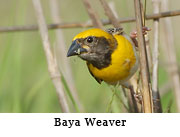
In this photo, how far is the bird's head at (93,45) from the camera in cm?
218

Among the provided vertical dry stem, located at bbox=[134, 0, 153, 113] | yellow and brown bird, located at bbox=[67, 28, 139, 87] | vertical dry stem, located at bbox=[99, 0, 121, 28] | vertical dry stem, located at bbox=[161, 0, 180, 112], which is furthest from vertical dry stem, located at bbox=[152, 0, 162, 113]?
vertical dry stem, located at bbox=[134, 0, 153, 113]

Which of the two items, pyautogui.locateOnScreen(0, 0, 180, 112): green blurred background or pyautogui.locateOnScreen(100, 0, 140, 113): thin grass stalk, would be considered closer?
pyautogui.locateOnScreen(100, 0, 140, 113): thin grass stalk

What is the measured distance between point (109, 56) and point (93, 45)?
15 cm

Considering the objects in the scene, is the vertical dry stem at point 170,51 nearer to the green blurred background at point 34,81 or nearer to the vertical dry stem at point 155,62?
the green blurred background at point 34,81

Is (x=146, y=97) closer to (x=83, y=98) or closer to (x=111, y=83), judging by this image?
(x=111, y=83)

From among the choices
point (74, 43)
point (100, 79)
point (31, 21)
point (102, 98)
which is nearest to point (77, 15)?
point (31, 21)

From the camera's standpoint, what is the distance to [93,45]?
2277mm

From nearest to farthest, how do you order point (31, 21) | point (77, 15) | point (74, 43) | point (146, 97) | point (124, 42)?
point (146, 97)
point (74, 43)
point (124, 42)
point (77, 15)
point (31, 21)

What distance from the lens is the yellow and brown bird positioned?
227 cm

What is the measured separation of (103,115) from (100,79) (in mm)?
395

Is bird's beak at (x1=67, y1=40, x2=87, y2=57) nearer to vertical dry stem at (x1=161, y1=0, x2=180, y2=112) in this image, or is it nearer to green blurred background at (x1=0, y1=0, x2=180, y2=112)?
green blurred background at (x1=0, y1=0, x2=180, y2=112)

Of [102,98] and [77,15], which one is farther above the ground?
[77,15]

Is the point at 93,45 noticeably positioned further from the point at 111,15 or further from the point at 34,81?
the point at 34,81

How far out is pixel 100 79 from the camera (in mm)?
2525
